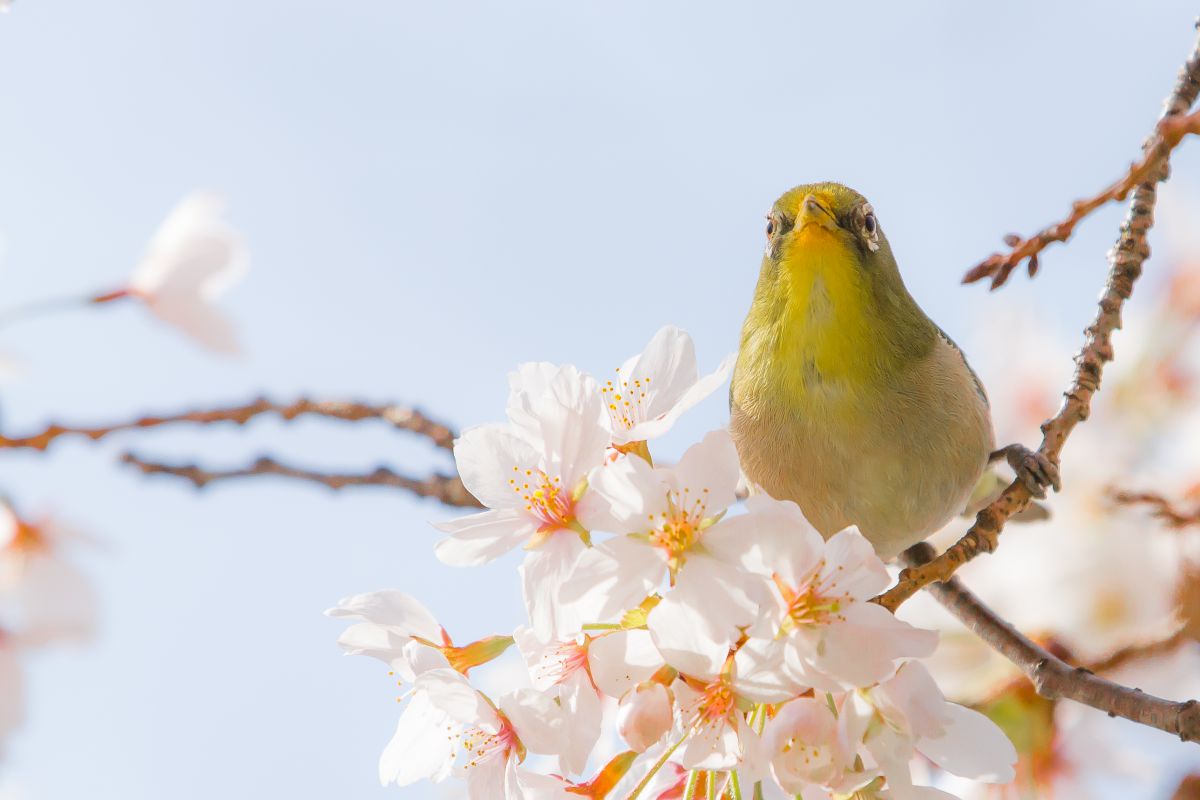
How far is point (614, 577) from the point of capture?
92 cm

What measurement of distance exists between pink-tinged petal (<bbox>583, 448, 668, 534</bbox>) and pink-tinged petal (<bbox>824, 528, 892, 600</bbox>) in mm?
150

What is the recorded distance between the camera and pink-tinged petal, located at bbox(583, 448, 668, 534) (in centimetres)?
92

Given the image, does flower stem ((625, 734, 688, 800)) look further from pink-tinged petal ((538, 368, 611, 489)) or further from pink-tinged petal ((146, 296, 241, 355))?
pink-tinged petal ((146, 296, 241, 355))

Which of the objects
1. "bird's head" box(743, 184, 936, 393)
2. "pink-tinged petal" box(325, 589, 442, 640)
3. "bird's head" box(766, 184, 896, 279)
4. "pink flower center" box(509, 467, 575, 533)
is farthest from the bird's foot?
"pink-tinged petal" box(325, 589, 442, 640)

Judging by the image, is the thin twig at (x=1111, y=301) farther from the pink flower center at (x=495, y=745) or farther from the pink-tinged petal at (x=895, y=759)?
the pink flower center at (x=495, y=745)

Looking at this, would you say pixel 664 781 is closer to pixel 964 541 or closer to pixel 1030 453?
pixel 964 541

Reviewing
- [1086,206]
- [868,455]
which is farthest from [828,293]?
[1086,206]

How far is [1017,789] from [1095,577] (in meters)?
0.35

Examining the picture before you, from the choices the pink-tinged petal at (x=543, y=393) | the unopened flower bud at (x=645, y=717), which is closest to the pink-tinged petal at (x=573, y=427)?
the pink-tinged petal at (x=543, y=393)

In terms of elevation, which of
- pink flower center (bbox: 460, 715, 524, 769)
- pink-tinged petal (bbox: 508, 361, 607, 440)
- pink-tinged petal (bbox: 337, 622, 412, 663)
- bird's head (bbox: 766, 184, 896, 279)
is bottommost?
pink flower center (bbox: 460, 715, 524, 769)

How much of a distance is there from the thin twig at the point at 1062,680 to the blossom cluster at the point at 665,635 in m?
0.24

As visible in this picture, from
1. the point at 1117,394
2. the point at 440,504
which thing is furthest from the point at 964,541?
the point at 440,504

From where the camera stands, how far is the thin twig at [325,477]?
5.66 feet

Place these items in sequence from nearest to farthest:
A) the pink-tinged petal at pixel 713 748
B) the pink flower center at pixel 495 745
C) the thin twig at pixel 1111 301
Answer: the pink-tinged petal at pixel 713 748, the pink flower center at pixel 495 745, the thin twig at pixel 1111 301
